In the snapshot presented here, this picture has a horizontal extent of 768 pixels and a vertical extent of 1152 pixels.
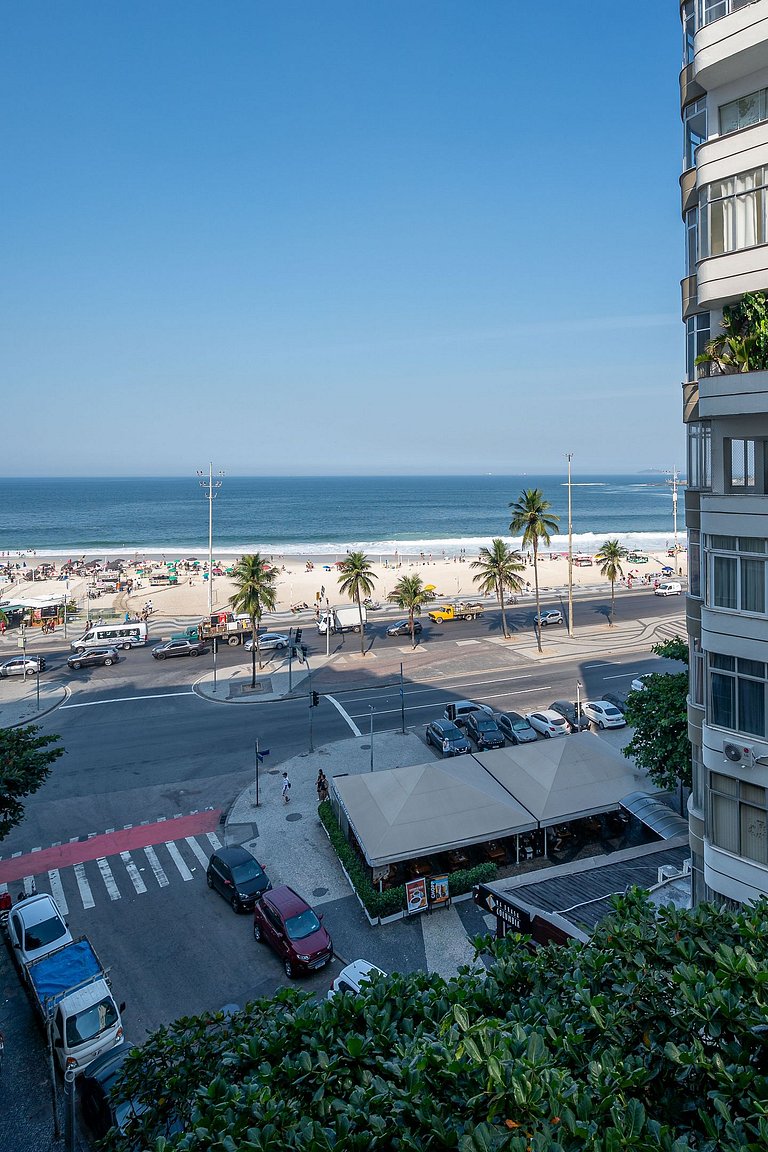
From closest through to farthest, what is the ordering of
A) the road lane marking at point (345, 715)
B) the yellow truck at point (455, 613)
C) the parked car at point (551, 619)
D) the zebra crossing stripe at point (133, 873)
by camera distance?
the zebra crossing stripe at point (133, 873), the road lane marking at point (345, 715), the parked car at point (551, 619), the yellow truck at point (455, 613)

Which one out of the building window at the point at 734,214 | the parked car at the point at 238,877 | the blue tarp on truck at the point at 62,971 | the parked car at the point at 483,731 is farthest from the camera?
the parked car at the point at 483,731

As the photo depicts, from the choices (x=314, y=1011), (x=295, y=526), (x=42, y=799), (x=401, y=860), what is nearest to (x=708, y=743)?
(x=314, y=1011)

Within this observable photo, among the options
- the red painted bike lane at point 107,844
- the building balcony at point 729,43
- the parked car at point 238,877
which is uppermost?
the building balcony at point 729,43

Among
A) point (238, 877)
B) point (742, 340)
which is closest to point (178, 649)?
point (238, 877)

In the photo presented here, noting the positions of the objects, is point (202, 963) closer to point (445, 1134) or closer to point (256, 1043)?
point (256, 1043)

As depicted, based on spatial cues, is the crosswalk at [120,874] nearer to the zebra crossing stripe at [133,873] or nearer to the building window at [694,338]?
the zebra crossing stripe at [133,873]

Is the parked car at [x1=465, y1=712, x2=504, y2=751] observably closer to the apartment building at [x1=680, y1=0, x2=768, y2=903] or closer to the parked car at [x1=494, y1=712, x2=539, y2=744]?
the parked car at [x1=494, y1=712, x2=539, y2=744]

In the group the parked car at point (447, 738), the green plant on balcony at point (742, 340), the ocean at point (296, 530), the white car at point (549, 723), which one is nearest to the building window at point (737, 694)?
the green plant on balcony at point (742, 340)
